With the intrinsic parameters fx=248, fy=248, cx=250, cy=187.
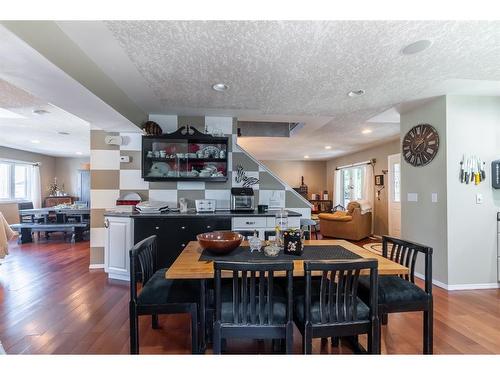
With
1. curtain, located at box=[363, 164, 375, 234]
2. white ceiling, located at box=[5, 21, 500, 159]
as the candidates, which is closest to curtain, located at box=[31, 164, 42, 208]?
white ceiling, located at box=[5, 21, 500, 159]

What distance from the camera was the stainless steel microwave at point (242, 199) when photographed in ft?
11.6

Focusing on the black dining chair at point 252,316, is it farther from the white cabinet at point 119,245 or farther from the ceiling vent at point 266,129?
the ceiling vent at point 266,129

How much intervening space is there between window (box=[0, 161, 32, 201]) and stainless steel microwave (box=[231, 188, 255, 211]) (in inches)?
280

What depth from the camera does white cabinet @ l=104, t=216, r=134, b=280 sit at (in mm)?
3127

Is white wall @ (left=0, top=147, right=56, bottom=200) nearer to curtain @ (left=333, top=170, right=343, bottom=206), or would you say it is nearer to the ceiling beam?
the ceiling beam

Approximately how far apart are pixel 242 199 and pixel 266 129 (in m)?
1.96

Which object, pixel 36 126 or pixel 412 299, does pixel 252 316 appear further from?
pixel 36 126

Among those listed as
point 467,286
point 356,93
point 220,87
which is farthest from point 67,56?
point 467,286

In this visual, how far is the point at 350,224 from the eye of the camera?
19.0 feet

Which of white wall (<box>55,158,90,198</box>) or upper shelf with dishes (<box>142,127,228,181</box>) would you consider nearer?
upper shelf with dishes (<box>142,127,228,181</box>)

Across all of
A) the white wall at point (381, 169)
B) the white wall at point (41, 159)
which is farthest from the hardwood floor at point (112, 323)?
the white wall at point (41, 159)
